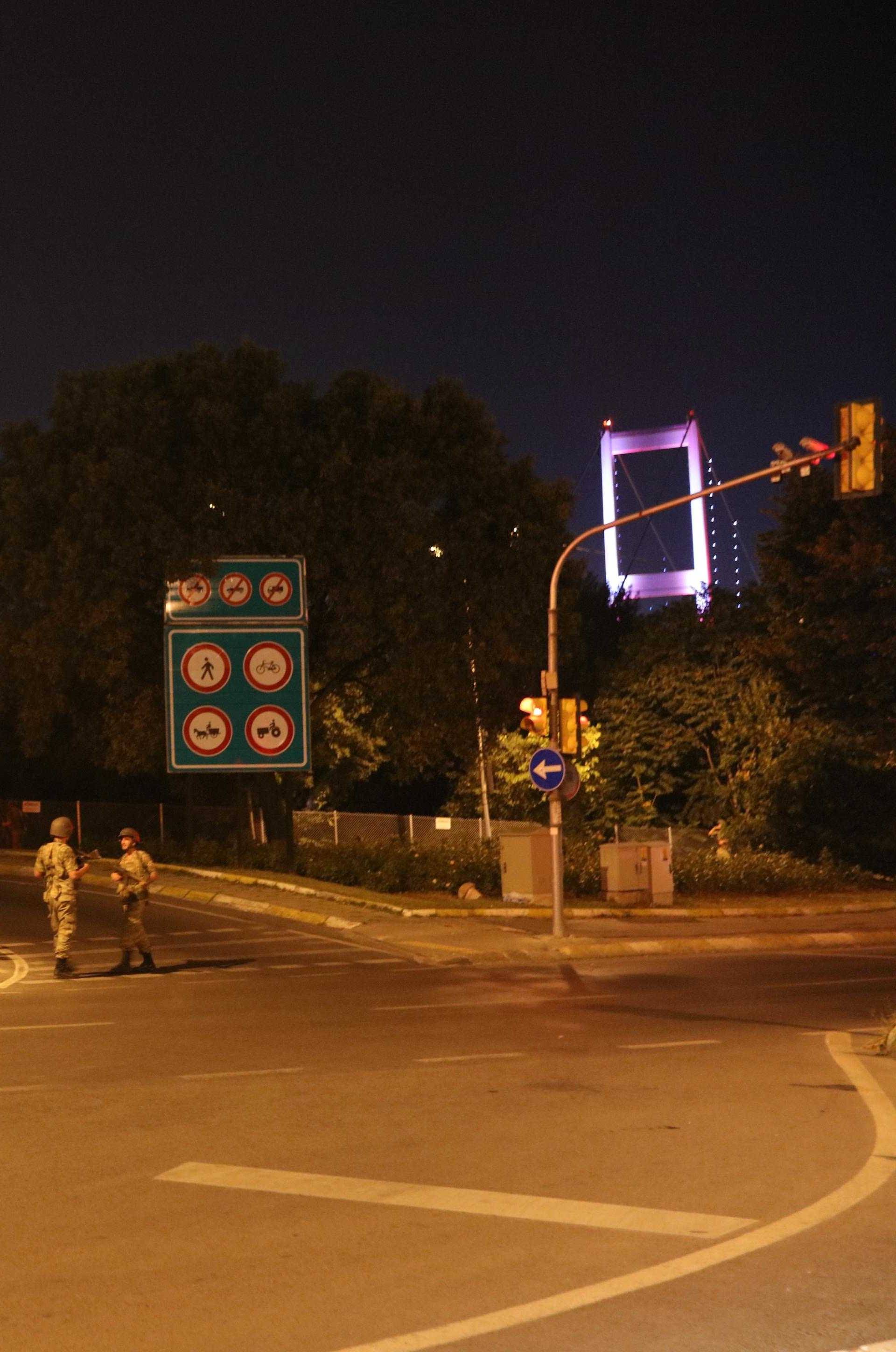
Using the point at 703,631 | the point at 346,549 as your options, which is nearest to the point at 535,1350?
the point at 346,549

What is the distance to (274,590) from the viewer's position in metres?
29.9

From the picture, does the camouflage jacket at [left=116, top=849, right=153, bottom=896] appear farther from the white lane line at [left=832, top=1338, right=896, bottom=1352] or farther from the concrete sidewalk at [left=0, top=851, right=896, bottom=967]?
the white lane line at [left=832, top=1338, right=896, bottom=1352]

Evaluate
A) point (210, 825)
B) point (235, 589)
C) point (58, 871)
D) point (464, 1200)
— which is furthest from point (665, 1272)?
point (210, 825)

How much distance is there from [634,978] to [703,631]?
2515cm

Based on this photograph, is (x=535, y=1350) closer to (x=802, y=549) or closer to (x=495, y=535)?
(x=495, y=535)

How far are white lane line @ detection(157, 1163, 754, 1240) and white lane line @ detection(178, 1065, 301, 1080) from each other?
295 cm

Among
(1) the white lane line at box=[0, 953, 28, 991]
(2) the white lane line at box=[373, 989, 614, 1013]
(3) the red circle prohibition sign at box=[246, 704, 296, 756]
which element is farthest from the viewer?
(3) the red circle prohibition sign at box=[246, 704, 296, 756]

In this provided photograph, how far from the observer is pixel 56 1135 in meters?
9.27

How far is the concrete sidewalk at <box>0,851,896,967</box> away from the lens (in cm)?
2206

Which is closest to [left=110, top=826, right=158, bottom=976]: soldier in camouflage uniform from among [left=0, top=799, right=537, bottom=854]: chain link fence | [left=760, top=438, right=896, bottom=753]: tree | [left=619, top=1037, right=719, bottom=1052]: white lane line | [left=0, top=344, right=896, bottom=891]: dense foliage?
[left=619, top=1037, right=719, bottom=1052]: white lane line

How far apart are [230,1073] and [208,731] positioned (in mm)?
18462

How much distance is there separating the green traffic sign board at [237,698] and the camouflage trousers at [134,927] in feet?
35.2

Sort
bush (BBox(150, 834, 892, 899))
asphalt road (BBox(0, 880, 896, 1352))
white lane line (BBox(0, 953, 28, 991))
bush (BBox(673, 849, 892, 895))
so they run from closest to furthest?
asphalt road (BBox(0, 880, 896, 1352)) → white lane line (BBox(0, 953, 28, 991)) → bush (BBox(150, 834, 892, 899)) → bush (BBox(673, 849, 892, 895))

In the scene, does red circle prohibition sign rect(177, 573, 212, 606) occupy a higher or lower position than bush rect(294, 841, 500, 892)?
higher
